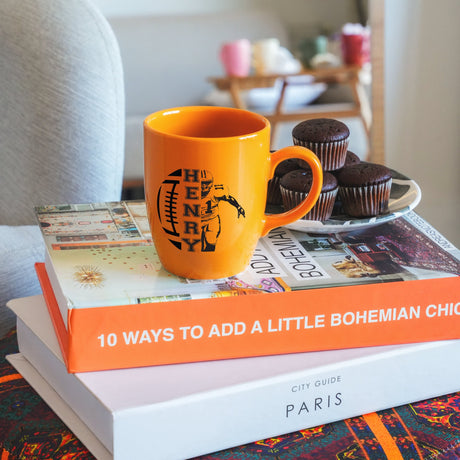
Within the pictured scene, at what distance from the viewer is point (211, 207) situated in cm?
49

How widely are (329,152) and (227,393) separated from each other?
0.83ft

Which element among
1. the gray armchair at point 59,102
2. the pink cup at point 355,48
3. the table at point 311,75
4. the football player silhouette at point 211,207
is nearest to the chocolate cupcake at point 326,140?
the football player silhouette at point 211,207

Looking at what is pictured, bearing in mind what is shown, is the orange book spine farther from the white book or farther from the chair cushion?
the chair cushion

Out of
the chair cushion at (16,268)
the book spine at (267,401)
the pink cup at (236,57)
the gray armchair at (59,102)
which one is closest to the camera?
the book spine at (267,401)

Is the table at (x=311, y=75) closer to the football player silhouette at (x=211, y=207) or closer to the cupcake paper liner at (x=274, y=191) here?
the cupcake paper liner at (x=274, y=191)

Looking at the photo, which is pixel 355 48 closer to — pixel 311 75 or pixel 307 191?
pixel 311 75

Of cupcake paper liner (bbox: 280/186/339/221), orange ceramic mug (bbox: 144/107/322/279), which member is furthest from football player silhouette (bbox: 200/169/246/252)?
cupcake paper liner (bbox: 280/186/339/221)

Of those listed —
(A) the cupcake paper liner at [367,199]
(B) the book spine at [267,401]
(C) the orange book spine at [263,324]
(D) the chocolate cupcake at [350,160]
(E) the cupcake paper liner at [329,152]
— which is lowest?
(B) the book spine at [267,401]

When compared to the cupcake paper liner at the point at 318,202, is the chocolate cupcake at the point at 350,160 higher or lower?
higher

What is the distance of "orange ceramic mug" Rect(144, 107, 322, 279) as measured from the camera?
0.48m

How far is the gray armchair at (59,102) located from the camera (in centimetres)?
87

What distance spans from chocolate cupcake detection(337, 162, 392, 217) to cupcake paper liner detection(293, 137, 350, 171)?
0.05ft

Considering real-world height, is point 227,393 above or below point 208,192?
below

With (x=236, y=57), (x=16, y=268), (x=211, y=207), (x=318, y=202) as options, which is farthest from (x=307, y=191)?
(x=236, y=57)
